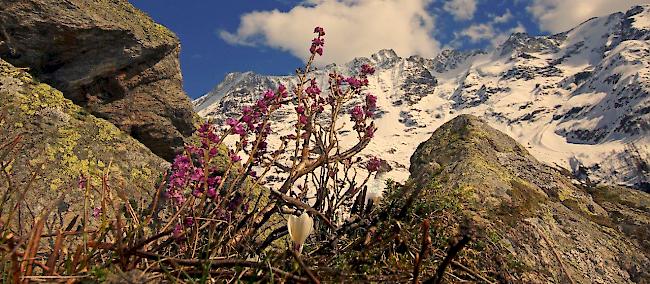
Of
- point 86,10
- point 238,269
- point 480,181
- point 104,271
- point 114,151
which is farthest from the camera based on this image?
point 86,10

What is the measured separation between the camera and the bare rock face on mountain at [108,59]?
6.11 metres

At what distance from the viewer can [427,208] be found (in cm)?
339

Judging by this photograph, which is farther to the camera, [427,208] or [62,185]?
[62,185]

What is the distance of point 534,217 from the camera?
390cm

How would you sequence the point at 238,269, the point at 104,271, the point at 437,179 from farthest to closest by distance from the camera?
the point at 437,179 → the point at 238,269 → the point at 104,271

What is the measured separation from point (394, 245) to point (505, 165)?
299cm

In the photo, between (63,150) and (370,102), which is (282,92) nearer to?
(370,102)

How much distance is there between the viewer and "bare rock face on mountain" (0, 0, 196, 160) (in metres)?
6.11

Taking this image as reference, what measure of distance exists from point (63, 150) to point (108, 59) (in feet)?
5.98

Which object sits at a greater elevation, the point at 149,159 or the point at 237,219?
the point at 149,159

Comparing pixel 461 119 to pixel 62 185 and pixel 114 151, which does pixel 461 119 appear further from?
Result: pixel 62 185

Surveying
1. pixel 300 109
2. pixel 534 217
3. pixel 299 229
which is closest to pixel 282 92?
pixel 300 109

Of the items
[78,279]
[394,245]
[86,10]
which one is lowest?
[78,279]

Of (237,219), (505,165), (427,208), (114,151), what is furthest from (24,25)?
(505,165)
